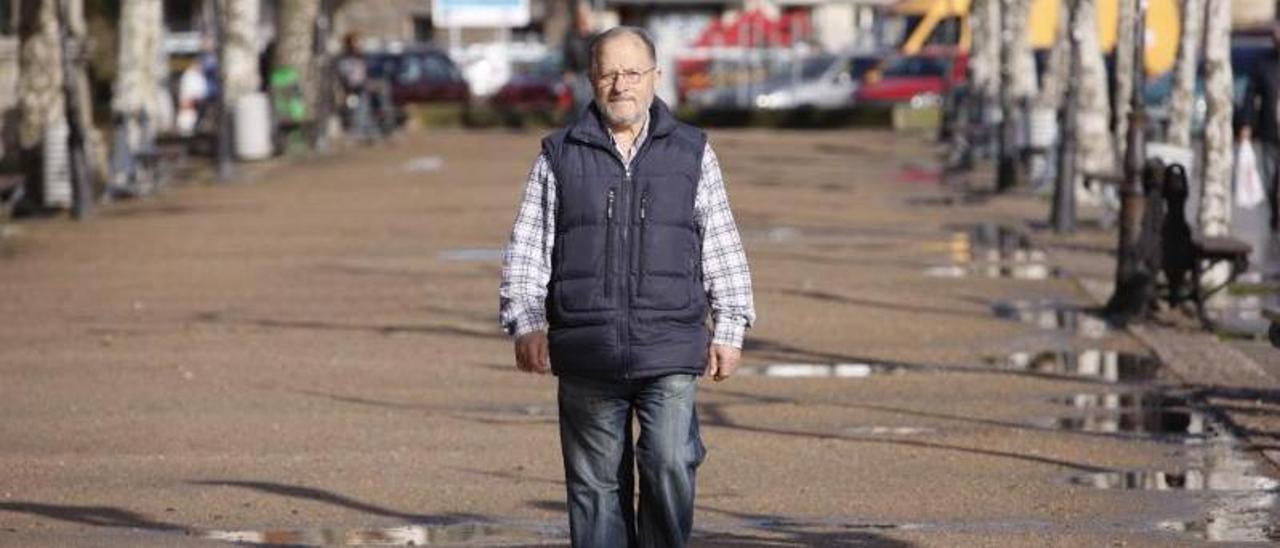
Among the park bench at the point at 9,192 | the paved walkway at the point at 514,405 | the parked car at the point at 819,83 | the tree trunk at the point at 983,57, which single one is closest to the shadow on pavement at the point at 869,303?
the paved walkway at the point at 514,405

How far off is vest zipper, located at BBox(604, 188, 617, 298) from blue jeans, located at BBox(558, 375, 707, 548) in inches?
11.0

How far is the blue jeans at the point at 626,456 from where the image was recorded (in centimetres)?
766

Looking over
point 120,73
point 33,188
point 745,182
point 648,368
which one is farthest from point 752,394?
point 120,73

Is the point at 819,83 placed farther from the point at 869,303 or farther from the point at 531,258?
the point at 531,258

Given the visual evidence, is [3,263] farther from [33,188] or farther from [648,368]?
[648,368]

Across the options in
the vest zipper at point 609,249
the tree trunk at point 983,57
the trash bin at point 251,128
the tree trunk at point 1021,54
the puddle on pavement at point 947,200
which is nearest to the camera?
the vest zipper at point 609,249

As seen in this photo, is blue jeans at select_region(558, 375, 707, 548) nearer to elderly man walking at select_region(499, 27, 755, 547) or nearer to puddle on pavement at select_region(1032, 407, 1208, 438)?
elderly man walking at select_region(499, 27, 755, 547)

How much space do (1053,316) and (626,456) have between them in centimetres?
987

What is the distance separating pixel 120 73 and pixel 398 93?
25.1 meters

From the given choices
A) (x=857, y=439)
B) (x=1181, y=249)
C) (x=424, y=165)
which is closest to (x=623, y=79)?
(x=857, y=439)

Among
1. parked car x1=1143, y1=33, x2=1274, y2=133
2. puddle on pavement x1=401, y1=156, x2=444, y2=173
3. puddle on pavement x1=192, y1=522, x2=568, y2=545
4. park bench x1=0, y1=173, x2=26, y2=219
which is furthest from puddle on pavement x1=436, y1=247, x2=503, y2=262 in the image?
puddle on pavement x1=401, y1=156, x2=444, y2=173

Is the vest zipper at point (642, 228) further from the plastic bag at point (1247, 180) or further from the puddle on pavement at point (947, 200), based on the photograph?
the puddle on pavement at point (947, 200)

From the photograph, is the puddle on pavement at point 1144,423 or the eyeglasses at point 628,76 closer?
the eyeglasses at point 628,76

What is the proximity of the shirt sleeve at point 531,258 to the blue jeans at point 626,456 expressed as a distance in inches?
9.4
